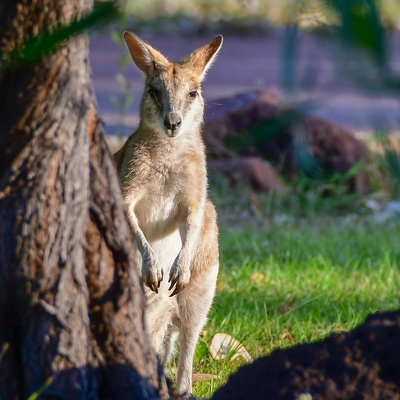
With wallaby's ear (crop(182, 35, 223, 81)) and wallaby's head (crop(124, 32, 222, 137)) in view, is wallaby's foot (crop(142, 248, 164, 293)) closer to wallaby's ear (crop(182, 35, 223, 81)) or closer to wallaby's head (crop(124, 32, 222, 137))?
wallaby's head (crop(124, 32, 222, 137))

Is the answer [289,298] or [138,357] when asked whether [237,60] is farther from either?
[138,357]

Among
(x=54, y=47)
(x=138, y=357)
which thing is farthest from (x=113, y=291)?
(x=54, y=47)

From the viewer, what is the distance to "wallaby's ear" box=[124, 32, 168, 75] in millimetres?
4191

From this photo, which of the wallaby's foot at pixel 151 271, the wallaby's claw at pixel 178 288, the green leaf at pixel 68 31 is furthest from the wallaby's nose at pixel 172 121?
the green leaf at pixel 68 31

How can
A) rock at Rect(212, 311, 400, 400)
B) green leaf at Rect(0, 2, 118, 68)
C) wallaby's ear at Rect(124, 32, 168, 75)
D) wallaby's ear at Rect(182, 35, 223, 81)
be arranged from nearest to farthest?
green leaf at Rect(0, 2, 118, 68)
rock at Rect(212, 311, 400, 400)
wallaby's ear at Rect(124, 32, 168, 75)
wallaby's ear at Rect(182, 35, 223, 81)

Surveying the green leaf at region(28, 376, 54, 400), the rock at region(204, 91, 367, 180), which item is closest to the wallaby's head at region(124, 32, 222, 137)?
the green leaf at region(28, 376, 54, 400)

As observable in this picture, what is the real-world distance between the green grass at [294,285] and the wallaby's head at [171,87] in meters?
0.97

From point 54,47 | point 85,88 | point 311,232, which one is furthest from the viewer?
point 311,232

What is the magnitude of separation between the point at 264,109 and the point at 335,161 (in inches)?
30.5

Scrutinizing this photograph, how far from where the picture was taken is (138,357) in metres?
2.44

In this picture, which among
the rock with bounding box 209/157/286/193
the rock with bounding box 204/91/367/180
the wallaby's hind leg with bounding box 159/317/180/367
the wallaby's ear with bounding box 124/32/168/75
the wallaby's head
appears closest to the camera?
the wallaby's hind leg with bounding box 159/317/180/367

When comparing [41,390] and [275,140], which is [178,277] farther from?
[275,140]

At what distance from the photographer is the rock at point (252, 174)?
24.2 ft

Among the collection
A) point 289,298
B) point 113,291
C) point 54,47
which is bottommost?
point 289,298
